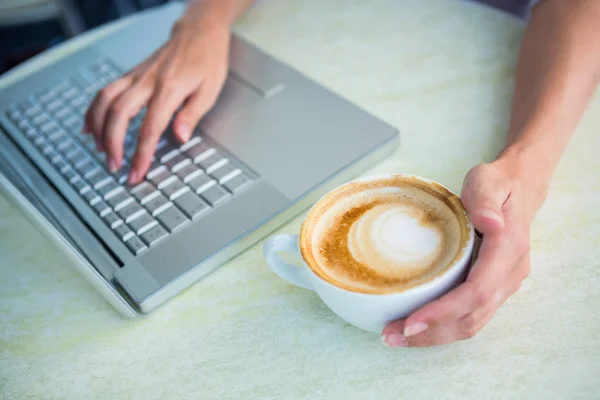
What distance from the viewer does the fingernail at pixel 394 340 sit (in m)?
0.48

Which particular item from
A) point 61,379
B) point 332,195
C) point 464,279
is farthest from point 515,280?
point 61,379

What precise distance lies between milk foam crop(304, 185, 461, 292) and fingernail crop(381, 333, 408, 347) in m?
0.04

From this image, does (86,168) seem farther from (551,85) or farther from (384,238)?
(551,85)

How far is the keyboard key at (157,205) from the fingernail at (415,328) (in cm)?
33

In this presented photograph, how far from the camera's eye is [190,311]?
1.98ft

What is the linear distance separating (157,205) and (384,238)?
28 centimetres

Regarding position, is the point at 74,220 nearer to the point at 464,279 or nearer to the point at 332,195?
the point at 332,195

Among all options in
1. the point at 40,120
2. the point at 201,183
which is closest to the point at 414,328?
the point at 201,183

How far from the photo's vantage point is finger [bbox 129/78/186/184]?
0.73 meters

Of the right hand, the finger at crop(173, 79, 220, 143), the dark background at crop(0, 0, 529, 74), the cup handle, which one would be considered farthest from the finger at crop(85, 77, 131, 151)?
the dark background at crop(0, 0, 529, 74)

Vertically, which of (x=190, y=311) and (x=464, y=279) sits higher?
(x=464, y=279)

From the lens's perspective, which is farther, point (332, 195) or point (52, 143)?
point (52, 143)

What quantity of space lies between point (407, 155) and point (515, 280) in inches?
10.0

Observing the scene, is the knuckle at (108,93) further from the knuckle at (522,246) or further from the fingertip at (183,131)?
the knuckle at (522,246)
